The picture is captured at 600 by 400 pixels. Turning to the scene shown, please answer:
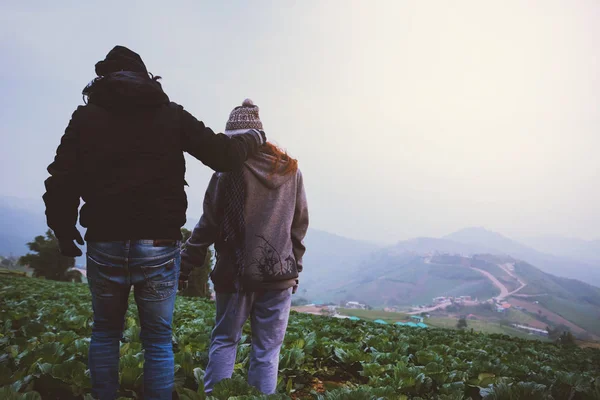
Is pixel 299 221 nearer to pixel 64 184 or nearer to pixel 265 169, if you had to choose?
pixel 265 169

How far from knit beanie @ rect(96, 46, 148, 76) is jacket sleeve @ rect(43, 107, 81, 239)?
300mm

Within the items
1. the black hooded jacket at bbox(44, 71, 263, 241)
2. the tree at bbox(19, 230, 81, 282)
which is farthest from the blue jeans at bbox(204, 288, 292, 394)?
the tree at bbox(19, 230, 81, 282)

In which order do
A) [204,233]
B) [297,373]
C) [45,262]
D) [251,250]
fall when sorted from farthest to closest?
1. [45,262]
2. [297,373]
3. [204,233]
4. [251,250]

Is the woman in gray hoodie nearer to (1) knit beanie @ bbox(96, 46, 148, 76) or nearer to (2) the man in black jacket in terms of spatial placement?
(2) the man in black jacket

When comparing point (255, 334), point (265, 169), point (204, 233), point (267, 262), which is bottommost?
point (255, 334)

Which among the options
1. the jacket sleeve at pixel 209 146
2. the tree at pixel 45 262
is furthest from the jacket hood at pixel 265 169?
the tree at pixel 45 262

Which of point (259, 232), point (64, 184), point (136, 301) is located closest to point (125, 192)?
point (64, 184)

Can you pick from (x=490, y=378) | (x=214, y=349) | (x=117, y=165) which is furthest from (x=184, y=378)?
(x=490, y=378)

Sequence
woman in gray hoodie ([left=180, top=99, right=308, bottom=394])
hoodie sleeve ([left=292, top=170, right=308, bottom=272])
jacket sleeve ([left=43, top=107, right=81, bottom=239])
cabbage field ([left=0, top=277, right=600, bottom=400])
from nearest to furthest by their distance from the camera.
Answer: jacket sleeve ([left=43, top=107, right=81, bottom=239])
woman in gray hoodie ([left=180, top=99, right=308, bottom=394])
cabbage field ([left=0, top=277, right=600, bottom=400])
hoodie sleeve ([left=292, top=170, right=308, bottom=272])

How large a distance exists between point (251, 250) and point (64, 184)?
1.26 m

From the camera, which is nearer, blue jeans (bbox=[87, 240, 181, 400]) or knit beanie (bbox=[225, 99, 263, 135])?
blue jeans (bbox=[87, 240, 181, 400])

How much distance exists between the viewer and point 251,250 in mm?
2654

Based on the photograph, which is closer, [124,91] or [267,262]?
[124,91]

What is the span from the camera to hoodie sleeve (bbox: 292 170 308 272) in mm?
2943
